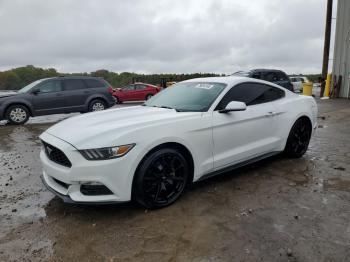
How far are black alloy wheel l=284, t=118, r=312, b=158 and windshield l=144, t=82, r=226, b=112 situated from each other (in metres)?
1.69

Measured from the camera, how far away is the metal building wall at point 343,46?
16.4m

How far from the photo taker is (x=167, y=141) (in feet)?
11.4

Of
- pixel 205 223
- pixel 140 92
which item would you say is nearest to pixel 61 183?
pixel 205 223

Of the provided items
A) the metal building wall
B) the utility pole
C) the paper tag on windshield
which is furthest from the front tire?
the utility pole

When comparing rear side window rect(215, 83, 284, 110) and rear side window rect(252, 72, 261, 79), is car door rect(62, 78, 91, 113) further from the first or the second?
rear side window rect(215, 83, 284, 110)

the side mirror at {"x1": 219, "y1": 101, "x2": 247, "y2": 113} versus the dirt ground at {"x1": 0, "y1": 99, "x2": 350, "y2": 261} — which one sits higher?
the side mirror at {"x1": 219, "y1": 101, "x2": 247, "y2": 113}

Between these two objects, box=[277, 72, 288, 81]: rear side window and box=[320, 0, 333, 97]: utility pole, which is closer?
box=[277, 72, 288, 81]: rear side window

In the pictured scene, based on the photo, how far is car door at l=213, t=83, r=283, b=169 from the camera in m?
4.01

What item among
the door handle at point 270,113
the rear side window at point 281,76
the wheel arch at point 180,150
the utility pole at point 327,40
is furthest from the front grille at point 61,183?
the utility pole at point 327,40

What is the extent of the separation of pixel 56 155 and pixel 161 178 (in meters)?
1.21

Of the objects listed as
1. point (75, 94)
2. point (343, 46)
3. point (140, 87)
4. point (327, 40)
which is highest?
point (327, 40)

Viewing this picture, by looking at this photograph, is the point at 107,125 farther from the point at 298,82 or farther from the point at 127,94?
the point at 298,82

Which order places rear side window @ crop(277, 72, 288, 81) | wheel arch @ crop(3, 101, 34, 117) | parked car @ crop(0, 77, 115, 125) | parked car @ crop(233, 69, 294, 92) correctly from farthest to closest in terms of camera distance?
rear side window @ crop(277, 72, 288, 81) → parked car @ crop(233, 69, 294, 92) → parked car @ crop(0, 77, 115, 125) → wheel arch @ crop(3, 101, 34, 117)

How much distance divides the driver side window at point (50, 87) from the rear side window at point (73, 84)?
0.25 m
